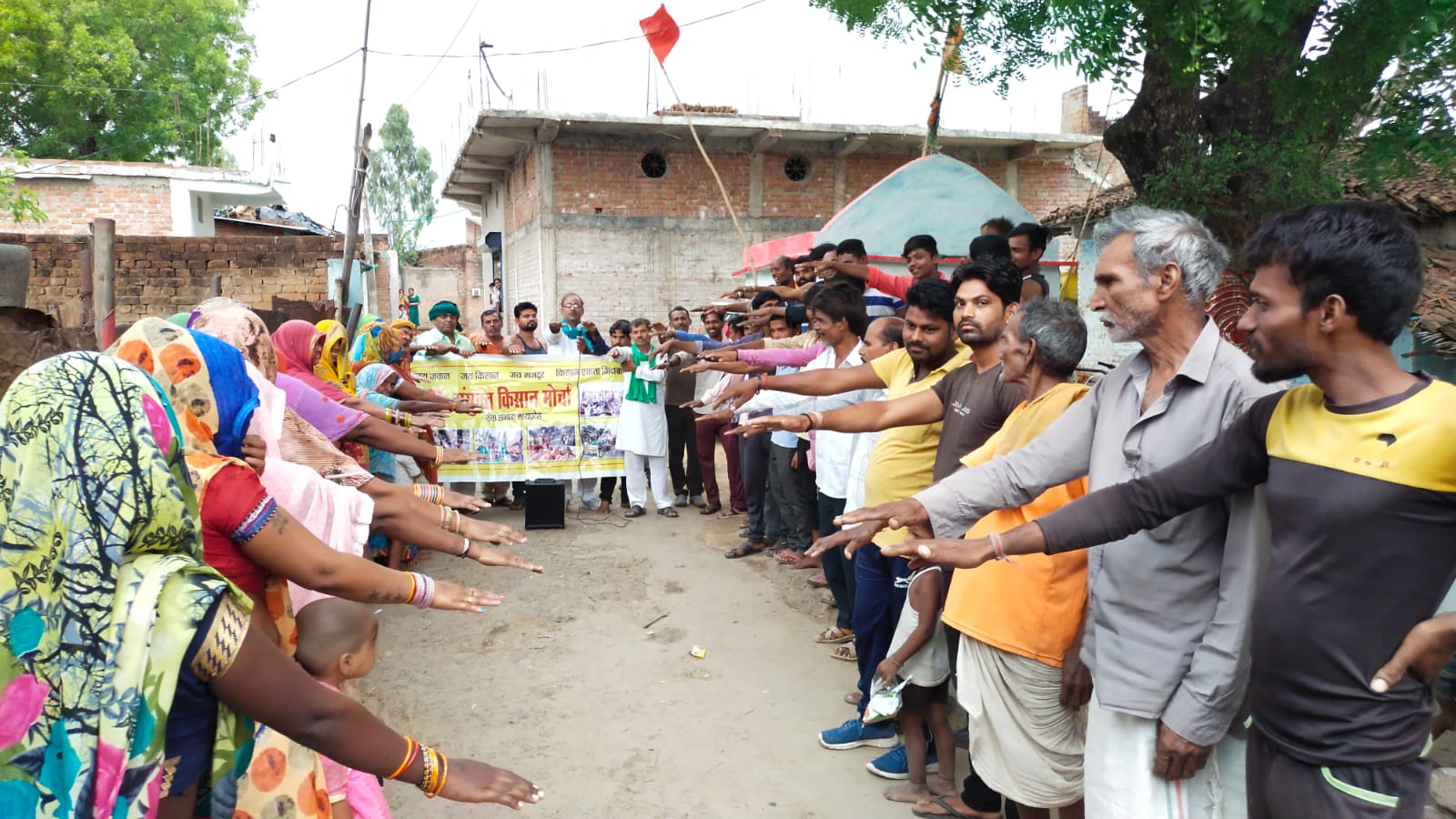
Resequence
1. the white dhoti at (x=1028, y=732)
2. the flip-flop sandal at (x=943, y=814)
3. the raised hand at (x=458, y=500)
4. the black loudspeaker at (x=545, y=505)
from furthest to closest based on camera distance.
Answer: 1. the black loudspeaker at (x=545, y=505)
2. the flip-flop sandal at (x=943, y=814)
3. the raised hand at (x=458, y=500)
4. the white dhoti at (x=1028, y=732)

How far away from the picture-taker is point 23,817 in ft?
4.88

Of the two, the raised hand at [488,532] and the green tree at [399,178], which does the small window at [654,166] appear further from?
the green tree at [399,178]

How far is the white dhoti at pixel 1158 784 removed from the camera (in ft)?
6.82

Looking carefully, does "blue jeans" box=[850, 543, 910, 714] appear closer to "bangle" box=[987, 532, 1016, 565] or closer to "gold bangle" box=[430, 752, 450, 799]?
"bangle" box=[987, 532, 1016, 565]

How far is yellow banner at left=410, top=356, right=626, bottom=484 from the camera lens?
8531 mm

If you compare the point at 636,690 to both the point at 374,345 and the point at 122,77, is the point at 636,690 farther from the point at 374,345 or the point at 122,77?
the point at 122,77

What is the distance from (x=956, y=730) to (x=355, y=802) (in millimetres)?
2658

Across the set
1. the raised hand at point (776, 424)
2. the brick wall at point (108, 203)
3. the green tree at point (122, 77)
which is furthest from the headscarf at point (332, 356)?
the green tree at point (122, 77)

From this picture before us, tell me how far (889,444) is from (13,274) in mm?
4939

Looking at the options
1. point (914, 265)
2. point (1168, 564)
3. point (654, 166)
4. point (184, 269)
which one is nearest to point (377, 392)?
point (914, 265)

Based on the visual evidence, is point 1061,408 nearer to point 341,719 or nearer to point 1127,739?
point 1127,739

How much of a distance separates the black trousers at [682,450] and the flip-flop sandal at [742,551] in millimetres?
1767

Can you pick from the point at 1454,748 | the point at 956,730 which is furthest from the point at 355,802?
the point at 1454,748

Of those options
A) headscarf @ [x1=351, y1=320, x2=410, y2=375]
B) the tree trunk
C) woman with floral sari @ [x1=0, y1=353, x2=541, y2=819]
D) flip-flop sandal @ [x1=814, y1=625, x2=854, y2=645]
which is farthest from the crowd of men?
headscarf @ [x1=351, y1=320, x2=410, y2=375]
